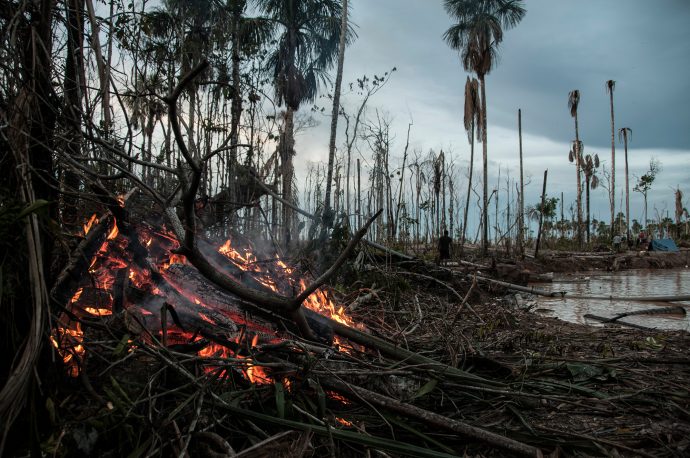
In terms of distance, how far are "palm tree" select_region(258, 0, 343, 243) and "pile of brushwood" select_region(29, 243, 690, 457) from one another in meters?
14.4

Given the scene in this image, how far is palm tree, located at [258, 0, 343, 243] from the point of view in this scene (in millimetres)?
16750

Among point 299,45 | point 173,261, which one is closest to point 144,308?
point 173,261


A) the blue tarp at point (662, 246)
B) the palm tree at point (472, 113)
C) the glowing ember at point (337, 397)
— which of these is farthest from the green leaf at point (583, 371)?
the blue tarp at point (662, 246)

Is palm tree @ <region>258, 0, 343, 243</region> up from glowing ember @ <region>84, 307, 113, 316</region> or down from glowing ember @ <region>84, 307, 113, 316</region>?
up

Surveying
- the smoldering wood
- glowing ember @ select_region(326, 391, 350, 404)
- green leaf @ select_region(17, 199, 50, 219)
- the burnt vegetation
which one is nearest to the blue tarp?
the burnt vegetation

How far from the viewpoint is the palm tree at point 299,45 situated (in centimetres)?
1675

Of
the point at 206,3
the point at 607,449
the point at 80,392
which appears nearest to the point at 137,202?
the point at 80,392

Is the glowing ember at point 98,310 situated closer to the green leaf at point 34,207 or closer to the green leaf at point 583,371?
the green leaf at point 34,207

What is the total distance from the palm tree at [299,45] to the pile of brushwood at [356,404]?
14.4 metres

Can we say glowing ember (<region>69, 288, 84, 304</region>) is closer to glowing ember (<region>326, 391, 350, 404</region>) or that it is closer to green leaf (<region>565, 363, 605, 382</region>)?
glowing ember (<region>326, 391, 350, 404</region>)

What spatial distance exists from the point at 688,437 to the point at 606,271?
19.4 m

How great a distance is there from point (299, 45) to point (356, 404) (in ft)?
57.5

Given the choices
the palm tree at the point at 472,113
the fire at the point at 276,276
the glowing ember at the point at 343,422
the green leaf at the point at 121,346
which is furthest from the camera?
the palm tree at the point at 472,113

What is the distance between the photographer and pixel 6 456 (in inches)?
65.7
